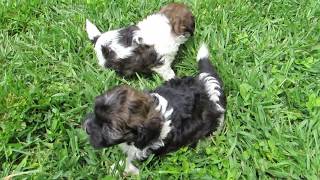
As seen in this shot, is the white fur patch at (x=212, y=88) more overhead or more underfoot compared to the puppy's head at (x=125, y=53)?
more underfoot

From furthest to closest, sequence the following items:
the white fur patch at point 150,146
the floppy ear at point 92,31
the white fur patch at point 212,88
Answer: the floppy ear at point 92,31, the white fur patch at point 212,88, the white fur patch at point 150,146

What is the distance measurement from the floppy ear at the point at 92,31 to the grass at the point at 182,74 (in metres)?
0.10

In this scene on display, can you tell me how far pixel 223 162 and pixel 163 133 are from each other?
624mm

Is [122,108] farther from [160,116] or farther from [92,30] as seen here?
[92,30]

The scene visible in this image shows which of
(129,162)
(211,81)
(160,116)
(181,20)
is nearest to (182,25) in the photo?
(181,20)

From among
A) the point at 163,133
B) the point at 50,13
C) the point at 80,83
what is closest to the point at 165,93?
the point at 163,133

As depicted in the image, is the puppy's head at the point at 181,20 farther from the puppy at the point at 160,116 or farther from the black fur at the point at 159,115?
the black fur at the point at 159,115

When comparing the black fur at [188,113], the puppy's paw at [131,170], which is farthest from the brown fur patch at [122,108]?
the puppy's paw at [131,170]

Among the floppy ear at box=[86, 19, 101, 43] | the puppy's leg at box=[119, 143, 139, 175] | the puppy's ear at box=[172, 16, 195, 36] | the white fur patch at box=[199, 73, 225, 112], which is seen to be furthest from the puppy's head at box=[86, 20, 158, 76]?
the puppy's leg at box=[119, 143, 139, 175]

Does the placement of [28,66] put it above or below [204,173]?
above

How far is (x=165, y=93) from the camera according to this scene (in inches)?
154

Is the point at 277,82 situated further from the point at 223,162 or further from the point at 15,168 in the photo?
the point at 15,168

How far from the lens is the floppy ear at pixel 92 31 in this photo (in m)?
Result: 4.87

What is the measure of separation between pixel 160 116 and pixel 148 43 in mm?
1244
